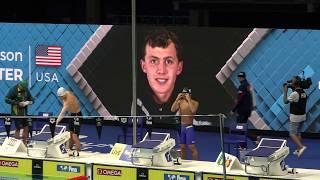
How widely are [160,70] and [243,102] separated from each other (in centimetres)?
264

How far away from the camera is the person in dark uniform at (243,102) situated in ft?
77.8

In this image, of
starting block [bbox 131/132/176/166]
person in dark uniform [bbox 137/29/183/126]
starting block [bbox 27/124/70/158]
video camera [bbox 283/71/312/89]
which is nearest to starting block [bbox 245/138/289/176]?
starting block [bbox 131/132/176/166]

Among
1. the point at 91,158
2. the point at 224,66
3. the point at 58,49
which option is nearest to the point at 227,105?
the point at 224,66

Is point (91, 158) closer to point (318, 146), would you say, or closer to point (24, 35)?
point (318, 146)

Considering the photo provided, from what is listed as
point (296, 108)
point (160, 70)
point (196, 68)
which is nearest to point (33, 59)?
point (160, 70)

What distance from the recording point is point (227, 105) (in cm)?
2503

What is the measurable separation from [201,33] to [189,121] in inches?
227

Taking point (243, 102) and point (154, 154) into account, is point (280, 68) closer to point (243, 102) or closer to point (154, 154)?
point (243, 102)

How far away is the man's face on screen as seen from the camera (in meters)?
25.5

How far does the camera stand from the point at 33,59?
2692 cm

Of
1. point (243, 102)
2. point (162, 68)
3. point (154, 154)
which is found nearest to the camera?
point (154, 154)

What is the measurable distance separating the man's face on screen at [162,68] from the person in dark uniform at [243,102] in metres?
2.02

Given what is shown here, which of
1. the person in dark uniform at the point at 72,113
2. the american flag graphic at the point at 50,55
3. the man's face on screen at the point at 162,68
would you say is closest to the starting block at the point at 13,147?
the person in dark uniform at the point at 72,113

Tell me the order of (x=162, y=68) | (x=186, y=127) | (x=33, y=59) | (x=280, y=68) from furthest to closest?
(x=33, y=59) < (x=162, y=68) < (x=280, y=68) < (x=186, y=127)
